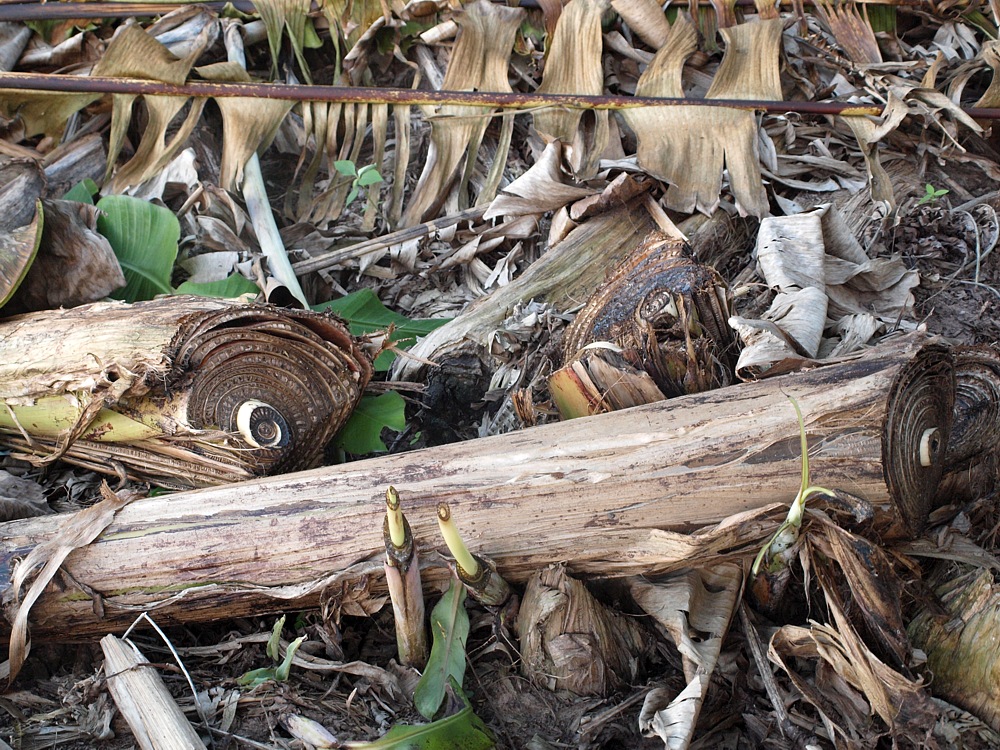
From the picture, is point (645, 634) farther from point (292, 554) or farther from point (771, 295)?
point (771, 295)

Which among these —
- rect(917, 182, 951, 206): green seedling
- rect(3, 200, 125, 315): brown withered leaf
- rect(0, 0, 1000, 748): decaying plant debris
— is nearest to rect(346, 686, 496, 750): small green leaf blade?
rect(0, 0, 1000, 748): decaying plant debris

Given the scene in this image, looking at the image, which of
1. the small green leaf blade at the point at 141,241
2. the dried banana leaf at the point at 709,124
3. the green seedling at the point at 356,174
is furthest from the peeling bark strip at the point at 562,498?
the green seedling at the point at 356,174

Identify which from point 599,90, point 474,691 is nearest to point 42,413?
point 474,691

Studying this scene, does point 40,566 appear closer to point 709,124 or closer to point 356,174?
point 356,174

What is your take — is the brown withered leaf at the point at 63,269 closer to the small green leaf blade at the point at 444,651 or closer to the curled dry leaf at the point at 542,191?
the curled dry leaf at the point at 542,191

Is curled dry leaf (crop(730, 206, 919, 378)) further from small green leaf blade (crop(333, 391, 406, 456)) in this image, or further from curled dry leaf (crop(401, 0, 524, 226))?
curled dry leaf (crop(401, 0, 524, 226))

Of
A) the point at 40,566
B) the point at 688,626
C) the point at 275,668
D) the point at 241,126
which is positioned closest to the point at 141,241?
the point at 241,126
